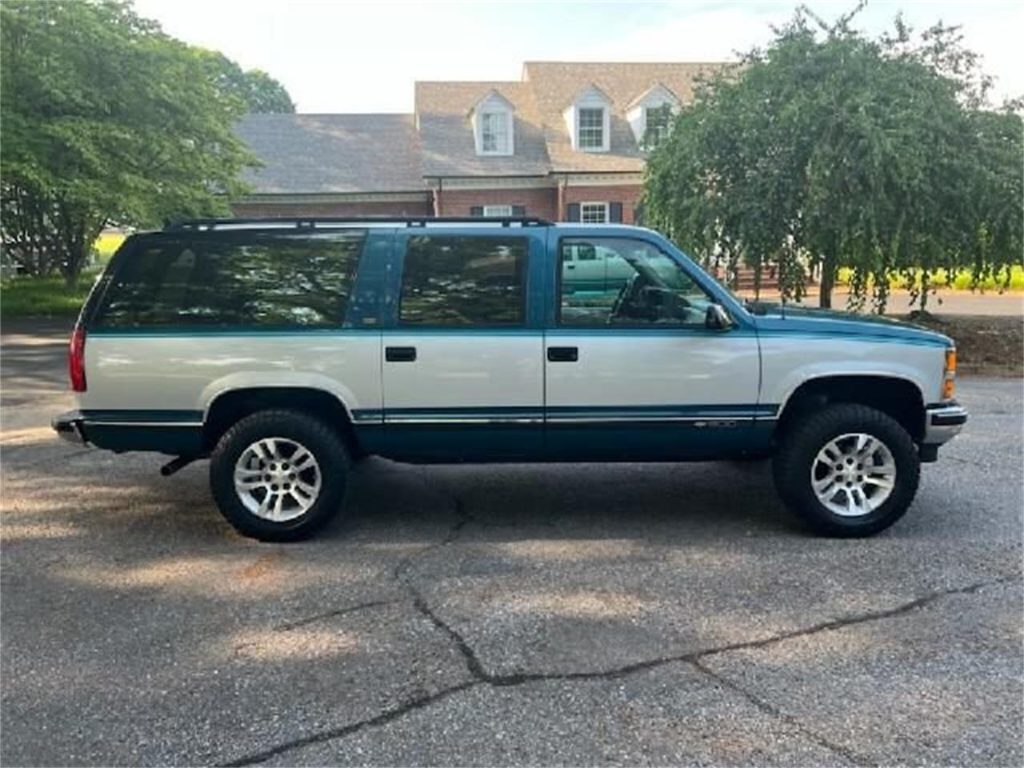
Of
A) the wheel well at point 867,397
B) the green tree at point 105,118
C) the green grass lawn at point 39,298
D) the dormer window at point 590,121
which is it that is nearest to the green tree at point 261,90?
the dormer window at point 590,121

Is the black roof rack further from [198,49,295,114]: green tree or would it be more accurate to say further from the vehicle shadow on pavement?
[198,49,295,114]: green tree

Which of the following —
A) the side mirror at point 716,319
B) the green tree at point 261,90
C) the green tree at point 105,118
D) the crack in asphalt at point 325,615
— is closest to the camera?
the crack in asphalt at point 325,615

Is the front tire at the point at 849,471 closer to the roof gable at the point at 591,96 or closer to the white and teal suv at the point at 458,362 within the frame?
the white and teal suv at the point at 458,362

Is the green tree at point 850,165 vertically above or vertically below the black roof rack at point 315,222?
above

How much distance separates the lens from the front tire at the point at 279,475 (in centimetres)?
471

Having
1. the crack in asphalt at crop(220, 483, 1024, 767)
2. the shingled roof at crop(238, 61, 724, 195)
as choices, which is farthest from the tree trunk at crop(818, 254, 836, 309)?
the shingled roof at crop(238, 61, 724, 195)

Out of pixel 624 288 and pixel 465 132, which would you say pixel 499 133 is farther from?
pixel 624 288

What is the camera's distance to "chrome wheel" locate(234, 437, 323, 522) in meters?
4.75

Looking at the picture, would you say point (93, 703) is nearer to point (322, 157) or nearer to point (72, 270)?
point (72, 270)

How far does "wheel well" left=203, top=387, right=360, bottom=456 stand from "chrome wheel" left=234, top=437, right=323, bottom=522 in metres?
0.25

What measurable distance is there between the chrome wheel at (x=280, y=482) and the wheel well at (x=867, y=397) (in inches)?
112

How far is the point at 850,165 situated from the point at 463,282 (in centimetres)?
837

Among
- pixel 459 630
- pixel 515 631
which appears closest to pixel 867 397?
pixel 515 631

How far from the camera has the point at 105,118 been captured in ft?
52.9
